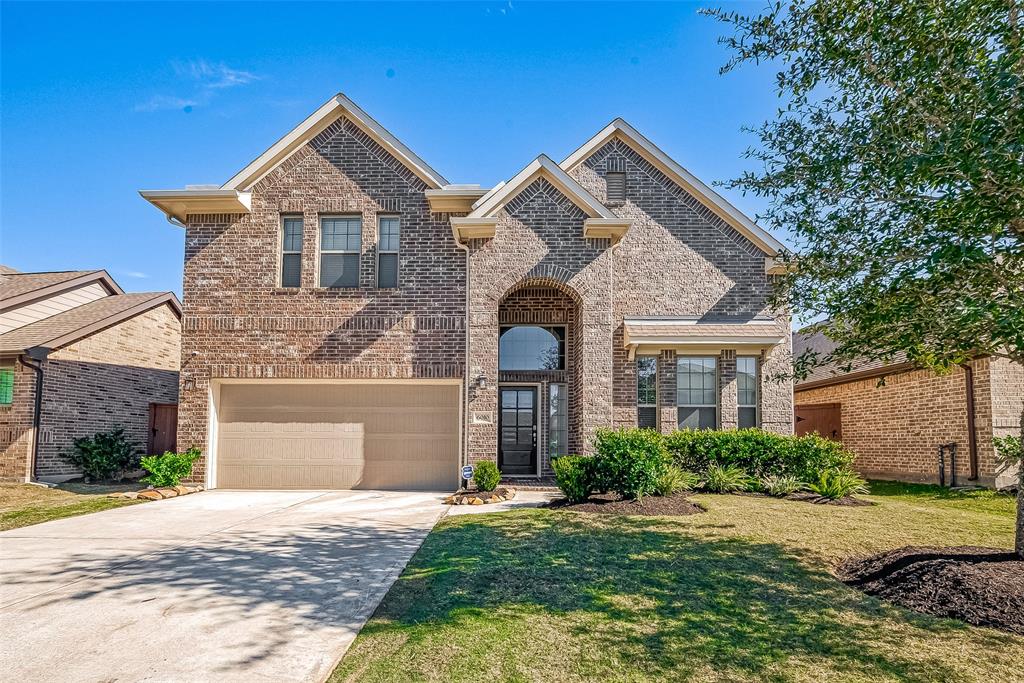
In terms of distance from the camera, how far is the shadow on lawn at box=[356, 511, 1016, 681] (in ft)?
15.5

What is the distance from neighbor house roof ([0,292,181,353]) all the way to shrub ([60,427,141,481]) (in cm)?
250

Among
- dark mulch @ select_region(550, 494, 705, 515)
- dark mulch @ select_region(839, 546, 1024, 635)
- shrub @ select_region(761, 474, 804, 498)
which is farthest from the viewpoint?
shrub @ select_region(761, 474, 804, 498)

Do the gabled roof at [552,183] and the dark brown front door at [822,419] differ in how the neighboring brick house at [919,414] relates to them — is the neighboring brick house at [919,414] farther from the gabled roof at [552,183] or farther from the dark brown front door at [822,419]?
the gabled roof at [552,183]

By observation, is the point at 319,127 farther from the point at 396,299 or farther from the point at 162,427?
the point at 162,427

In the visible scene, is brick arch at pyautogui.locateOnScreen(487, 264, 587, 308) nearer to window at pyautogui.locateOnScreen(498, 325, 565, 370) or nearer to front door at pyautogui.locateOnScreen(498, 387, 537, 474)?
window at pyautogui.locateOnScreen(498, 325, 565, 370)

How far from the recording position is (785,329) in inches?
599

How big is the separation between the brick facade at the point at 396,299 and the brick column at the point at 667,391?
3cm

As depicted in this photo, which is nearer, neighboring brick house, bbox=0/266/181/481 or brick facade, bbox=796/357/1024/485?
brick facade, bbox=796/357/1024/485

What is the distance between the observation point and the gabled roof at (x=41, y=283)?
18047 millimetres

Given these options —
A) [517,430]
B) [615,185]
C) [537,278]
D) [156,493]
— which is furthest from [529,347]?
[156,493]

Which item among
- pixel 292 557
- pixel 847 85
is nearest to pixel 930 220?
pixel 847 85

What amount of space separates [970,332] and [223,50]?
1159 centimetres

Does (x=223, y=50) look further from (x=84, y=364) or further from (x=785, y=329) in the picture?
(x=785, y=329)

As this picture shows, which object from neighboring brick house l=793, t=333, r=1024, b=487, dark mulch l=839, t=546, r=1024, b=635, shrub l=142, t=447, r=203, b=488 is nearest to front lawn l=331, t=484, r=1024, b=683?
dark mulch l=839, t=546, r=1024, b=635
